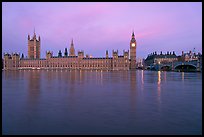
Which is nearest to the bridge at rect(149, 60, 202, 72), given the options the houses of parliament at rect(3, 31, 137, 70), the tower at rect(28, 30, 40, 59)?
the houses of parliament at rect(3, 31, 137, 70)

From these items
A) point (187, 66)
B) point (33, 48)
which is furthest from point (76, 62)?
point (187, 66)

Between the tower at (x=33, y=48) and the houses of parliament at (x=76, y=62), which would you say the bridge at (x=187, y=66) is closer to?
the houses of parliament at (x=76, y=62)

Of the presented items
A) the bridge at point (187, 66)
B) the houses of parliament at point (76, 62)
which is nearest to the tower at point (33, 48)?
the houses of parliament at point (76, 62)

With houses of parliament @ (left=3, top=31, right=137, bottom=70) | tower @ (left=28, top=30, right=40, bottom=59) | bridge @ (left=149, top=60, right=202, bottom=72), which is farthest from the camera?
tower @ (left=28, top=30, right=40, bottom=59)

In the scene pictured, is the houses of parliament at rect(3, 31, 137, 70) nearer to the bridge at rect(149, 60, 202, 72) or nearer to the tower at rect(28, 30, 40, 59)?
the tower at rect(28, 30, 40, 59)

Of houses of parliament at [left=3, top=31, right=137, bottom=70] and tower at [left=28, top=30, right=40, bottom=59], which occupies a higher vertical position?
tower at [left=28, top=30, right=40, bottom=59]

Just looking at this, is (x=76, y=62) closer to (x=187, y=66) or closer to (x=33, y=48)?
(x=33, y=48)

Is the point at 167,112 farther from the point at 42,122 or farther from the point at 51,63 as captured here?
the point at 51,63

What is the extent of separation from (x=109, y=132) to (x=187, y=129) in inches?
91.4

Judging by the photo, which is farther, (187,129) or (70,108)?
(70,108)

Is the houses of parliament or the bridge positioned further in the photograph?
the houses of parliament

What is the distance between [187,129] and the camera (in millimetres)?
7086

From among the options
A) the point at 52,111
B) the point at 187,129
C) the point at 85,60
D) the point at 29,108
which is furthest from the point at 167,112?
the point at 85,60

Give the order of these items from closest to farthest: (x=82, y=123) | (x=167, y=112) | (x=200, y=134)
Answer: (x=200, y=134) → (x=82, y=123) → (x=167, y=112)
